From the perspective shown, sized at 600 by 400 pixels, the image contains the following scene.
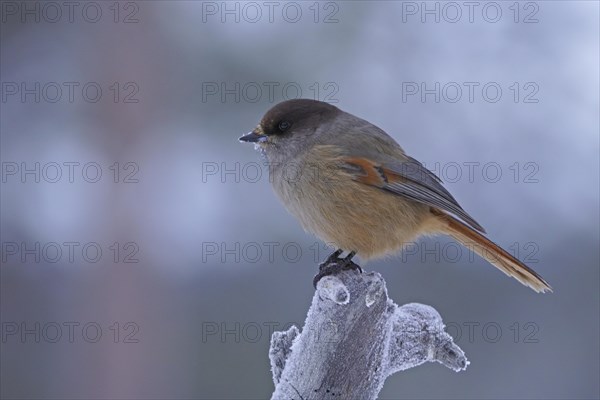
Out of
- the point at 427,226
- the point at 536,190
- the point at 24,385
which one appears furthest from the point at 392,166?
the point at 24,385

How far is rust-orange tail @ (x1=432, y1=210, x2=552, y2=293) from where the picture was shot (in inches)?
177

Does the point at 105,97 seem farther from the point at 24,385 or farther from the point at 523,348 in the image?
the point at 523,348

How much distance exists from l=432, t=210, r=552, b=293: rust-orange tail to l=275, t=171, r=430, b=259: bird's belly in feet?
1.14

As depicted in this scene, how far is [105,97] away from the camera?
404 inches

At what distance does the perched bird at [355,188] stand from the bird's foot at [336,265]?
0.01m

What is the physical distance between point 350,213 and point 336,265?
363 millimetres

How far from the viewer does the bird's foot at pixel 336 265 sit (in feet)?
13.3

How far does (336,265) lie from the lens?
4191mm
